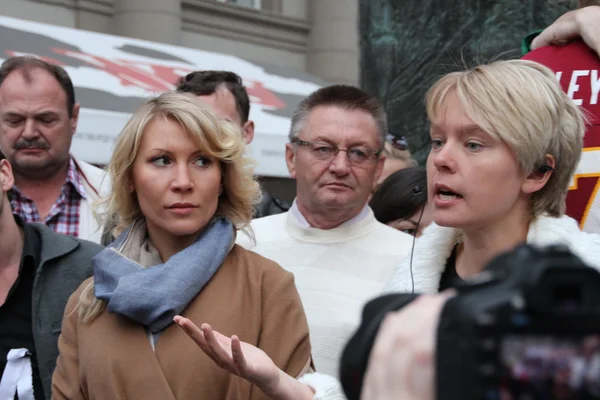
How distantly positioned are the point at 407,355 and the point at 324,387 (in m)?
1.56

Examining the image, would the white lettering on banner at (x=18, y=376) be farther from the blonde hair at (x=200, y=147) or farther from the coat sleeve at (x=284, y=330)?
the coat sleeve at (x=284, y=330)

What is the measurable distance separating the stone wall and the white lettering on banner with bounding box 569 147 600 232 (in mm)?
1668

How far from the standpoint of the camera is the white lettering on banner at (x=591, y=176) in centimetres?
265

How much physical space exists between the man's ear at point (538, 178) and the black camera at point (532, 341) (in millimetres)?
1626

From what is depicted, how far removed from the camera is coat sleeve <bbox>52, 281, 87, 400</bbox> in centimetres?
259

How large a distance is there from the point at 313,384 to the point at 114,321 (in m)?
0.59

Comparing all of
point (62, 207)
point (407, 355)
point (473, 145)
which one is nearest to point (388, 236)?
point (473, 145)

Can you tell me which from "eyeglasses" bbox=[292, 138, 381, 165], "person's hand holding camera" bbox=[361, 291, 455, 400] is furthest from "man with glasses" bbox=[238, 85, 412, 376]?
"person's hand holding camera" bbox=[361, 291, 455, 400]

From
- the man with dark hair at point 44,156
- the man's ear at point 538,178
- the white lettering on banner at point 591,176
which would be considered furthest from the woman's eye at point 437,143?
the man with dark hair at point 44,156

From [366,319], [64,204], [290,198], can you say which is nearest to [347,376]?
[366,319]

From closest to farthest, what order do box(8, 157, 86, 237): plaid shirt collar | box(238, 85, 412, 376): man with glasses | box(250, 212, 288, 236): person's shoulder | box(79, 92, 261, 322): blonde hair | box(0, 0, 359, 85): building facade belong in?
box(79, 92, 261, 322): blonde hair
box(238, 85, 412, 376): man with glasses
box(250, 212, 288, 236): person's shoulder
box(8, 157, 86, 237): plaid shirt collar
box(0, 0, 359, 85): building facade

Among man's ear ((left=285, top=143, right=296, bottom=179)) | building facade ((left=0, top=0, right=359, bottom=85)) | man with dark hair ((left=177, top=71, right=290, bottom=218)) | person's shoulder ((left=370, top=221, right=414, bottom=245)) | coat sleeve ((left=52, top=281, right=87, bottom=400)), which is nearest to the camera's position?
coat sleeve ((left=52, top=281, right=87, bottom=400))

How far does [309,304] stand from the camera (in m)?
3.42

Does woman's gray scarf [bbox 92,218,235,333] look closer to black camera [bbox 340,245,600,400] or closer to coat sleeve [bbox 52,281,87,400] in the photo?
coat sleeve [bbox 52,281,87,400]
